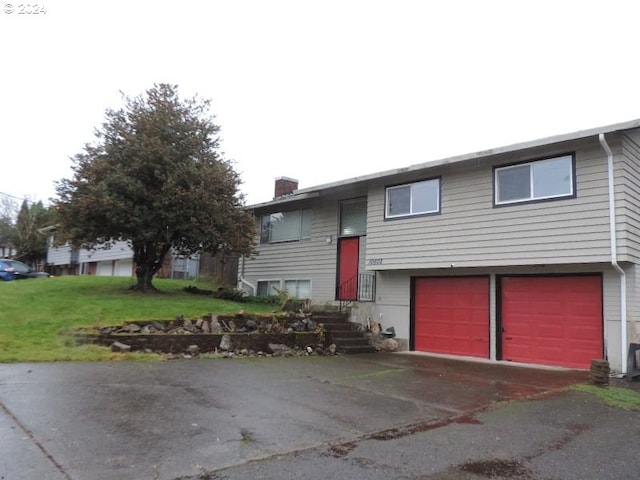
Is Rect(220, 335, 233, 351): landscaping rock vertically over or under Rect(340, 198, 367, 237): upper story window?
under

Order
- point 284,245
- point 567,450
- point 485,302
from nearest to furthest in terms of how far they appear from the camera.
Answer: point 567,450, point 485,302, point 284,245

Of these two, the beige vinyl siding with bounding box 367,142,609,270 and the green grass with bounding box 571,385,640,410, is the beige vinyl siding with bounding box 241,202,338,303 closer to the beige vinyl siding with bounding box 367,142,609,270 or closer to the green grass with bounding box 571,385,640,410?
the beige vinyl siding with bounding box 367,142,609,270

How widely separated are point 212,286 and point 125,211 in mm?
7749

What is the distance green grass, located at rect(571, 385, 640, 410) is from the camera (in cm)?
754

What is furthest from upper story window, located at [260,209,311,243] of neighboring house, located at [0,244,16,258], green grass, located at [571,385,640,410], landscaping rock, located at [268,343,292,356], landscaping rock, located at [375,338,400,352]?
neighboring house, located at [0,244,16,258]

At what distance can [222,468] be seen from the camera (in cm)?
437

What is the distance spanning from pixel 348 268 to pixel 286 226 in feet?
11.9

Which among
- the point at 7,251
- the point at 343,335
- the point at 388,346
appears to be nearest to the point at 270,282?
the point at 343,335

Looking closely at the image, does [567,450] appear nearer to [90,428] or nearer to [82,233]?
[90,428]

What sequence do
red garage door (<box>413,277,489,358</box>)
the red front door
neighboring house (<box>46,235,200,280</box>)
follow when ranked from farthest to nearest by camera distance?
neighboring house (<box>46,235,200,280</box>), the red front door, red garage door (<box>413,277,489,358</box>)

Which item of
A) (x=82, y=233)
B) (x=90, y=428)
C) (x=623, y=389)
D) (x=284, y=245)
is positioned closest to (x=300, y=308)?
(x=284, y=245)

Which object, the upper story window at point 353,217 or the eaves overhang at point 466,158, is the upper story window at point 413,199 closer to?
the eaves overhang at point 466,158

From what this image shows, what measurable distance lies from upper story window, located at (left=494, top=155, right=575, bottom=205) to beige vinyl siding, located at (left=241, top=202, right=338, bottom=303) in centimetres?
611

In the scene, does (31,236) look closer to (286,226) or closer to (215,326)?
(286,226)
